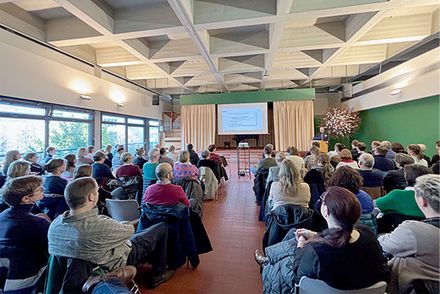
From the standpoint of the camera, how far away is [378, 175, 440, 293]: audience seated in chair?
3.85 ft

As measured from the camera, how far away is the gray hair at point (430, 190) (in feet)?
4.18

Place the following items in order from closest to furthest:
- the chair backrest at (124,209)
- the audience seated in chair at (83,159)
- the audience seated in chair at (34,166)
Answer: the chair backrest at (124,209) < the audience seated in chair at (34,166) < the audience seated in chair at (83,159)

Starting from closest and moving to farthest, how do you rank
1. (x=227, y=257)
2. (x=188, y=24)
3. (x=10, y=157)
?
(x=227, y=257)
(x=10, y=157)
(x=188, y=24)

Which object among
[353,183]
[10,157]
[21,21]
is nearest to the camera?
[353,183]

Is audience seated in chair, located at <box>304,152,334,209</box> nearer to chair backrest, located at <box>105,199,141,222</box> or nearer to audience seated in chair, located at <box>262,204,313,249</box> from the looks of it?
audience seated in chair, located at <box>262,204,313,249</box>

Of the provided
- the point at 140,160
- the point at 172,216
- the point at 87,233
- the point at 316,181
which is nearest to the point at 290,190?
the point at 316,181

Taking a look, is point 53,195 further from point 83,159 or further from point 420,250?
point 420,250

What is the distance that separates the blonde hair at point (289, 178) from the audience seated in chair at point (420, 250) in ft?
3.23

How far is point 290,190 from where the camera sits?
2.27 meters

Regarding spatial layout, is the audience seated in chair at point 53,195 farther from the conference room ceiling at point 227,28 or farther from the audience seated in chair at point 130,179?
the conference room ceiling at point 227,28

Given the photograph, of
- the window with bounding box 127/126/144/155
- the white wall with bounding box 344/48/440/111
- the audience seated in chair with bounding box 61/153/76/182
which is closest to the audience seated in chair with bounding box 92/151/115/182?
the audience seated in chair with bounding box 61/153/76/182

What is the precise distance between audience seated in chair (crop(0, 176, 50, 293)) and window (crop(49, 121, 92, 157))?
15.2 ft

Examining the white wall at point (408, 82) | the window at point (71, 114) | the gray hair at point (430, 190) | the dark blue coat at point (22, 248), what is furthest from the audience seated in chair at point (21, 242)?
the white wall at point (408, 82)

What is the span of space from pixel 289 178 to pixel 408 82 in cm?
558
